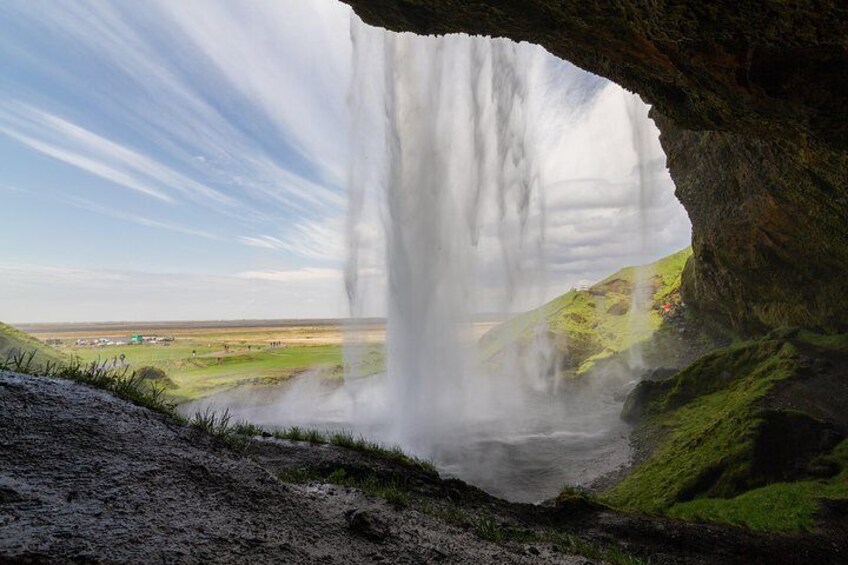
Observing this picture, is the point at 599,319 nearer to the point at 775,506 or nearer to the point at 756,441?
the point at 756,441

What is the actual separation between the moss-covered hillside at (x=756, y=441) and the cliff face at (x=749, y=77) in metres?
4.73

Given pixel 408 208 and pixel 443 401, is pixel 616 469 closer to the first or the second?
pixel 443 401

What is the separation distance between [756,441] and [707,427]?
2720mm

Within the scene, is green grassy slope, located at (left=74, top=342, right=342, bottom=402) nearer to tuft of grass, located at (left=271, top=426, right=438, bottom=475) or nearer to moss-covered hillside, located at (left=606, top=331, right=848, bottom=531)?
tuft of grass, located at (left=271, top=426, right=438, bottom=475)

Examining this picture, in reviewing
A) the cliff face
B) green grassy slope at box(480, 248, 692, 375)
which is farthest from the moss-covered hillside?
green grassy slope at box(480, 248, 692, 375)

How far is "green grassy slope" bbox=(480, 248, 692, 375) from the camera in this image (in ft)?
141

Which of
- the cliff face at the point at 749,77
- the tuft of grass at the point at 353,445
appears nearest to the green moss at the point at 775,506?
the tuft of grass at the point at 353,445

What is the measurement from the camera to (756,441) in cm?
1362

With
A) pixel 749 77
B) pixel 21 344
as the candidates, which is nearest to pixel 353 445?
pixel 749 77

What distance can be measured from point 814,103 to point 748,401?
40.4 feet

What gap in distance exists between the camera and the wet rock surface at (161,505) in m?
3.33

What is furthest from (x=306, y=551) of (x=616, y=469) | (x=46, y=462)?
(x=616, y=469)

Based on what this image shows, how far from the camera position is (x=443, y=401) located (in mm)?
30062

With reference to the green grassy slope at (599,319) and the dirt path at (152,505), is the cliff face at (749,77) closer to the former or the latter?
the dirt path at (152,505)
